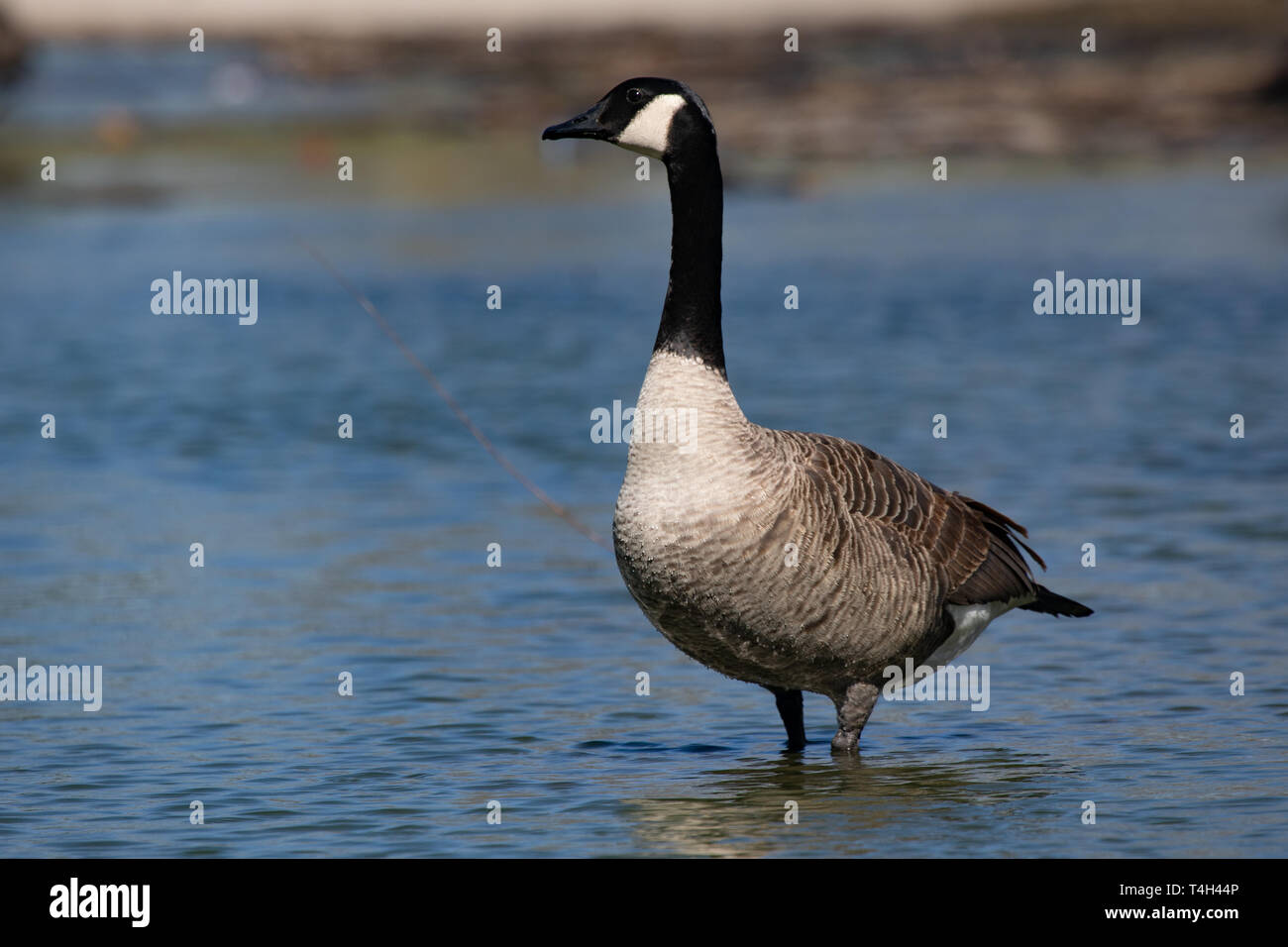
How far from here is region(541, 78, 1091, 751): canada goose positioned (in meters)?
8.94

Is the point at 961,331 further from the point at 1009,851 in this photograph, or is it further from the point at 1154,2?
the point at 1154,2

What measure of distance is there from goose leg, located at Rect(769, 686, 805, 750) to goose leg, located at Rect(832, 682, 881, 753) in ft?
0.97

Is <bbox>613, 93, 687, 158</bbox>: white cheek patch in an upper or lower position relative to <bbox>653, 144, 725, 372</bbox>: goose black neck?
upper

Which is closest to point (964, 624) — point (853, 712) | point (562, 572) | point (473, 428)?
point (853, 712)

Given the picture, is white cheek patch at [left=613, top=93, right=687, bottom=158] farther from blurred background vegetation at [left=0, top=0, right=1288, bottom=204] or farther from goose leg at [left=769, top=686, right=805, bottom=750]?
blurred background vegetation at [left=0, top=0, right=1288, bottom=204]

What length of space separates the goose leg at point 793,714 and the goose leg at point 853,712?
11.7 inches

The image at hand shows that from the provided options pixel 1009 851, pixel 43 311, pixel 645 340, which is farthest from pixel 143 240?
pixel 1009 851

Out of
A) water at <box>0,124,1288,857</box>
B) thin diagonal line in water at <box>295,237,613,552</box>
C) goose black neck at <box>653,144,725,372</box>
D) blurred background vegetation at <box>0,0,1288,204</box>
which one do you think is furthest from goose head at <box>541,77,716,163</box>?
blurred background vegetation at <box>0,0,1288,204</box>

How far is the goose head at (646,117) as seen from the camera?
9586 mm

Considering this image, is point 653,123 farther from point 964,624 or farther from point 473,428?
point 964,624

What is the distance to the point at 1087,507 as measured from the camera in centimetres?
1645

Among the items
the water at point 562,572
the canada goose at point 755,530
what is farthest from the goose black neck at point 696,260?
the water at point 562,572

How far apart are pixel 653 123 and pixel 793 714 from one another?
3.27 meters

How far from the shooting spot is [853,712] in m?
9.78
